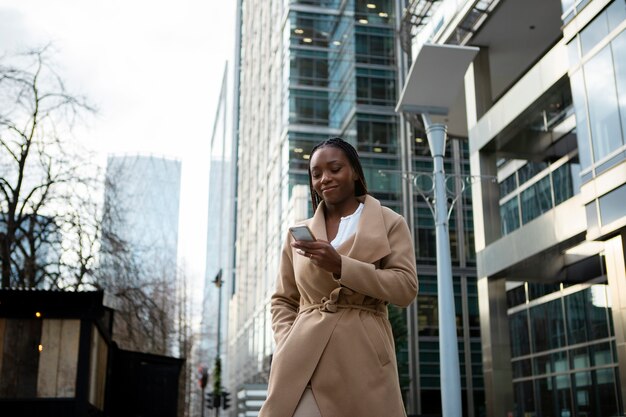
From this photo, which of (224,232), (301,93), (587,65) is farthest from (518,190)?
(224,232)

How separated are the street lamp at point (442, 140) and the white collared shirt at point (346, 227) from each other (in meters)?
10.8

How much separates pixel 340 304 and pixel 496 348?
23.1m

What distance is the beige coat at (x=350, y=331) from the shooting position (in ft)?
7.80

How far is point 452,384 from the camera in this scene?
514 inches

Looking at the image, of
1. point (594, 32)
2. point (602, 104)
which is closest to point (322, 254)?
point (602, 104)

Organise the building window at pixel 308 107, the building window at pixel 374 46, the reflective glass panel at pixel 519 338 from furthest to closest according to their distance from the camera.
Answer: the building window at pixel 308 107 → the building window at pixel 374 46 → the reflective glass panel at pixel 519 338

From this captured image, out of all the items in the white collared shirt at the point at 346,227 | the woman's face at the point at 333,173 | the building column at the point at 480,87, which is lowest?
the white collared shirt at the point at 346,227

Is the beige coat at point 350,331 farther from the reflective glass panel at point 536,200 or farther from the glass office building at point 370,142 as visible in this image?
the glass office building at point 370,142

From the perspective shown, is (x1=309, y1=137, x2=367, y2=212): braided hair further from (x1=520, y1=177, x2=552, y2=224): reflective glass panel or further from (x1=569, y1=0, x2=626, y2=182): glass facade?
(x1=520, y1=177, x2=552, y2=224): reflective glass panel

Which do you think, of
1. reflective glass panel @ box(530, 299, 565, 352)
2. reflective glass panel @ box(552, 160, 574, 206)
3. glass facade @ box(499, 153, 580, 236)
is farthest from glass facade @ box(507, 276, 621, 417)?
reflective glass panel @ box(552, 160, 574, 206)

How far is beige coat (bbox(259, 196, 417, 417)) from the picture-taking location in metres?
2.38

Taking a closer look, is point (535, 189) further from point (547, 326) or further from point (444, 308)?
point (444, 308)

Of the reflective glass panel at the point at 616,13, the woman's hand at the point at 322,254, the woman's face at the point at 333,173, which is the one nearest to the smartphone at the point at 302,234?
the woman's hand at the point at 322,254

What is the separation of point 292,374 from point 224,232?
4214 inches
